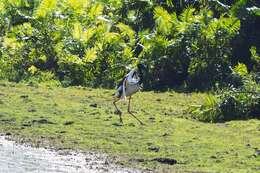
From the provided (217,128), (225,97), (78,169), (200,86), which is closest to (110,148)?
(78,169)

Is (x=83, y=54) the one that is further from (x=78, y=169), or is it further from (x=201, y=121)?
(x=78, y=169)

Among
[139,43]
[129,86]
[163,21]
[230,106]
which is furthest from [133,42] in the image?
[230,106]

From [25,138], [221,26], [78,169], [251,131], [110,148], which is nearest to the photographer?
[78,169]

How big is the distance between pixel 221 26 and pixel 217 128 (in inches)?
184

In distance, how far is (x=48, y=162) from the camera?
9461mm

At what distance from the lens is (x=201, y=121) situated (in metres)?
13.1

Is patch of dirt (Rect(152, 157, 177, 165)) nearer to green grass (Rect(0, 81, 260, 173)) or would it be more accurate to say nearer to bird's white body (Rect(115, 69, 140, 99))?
green grass (Rect(0, 81, 260, 173))

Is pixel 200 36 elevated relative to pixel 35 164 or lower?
elevated

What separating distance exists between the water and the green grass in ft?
0.95

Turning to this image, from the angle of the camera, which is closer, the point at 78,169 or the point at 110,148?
the point at 78,169

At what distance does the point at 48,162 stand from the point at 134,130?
7.92 feet

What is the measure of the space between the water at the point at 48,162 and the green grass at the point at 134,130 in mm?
289

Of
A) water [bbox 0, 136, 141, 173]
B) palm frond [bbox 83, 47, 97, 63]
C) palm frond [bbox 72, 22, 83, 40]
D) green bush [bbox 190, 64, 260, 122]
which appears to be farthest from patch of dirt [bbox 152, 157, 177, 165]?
palm frond [bbox 72, 22, 83, 40]

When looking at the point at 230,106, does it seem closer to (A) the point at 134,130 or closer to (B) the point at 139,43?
(A) the point at 134,130
